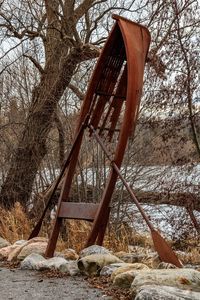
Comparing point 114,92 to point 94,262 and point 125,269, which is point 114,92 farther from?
point 125,269

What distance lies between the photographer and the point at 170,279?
421cm

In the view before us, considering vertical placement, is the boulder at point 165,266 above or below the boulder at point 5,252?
above

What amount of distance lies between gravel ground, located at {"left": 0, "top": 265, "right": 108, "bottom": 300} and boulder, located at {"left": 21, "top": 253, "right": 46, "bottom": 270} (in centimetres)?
20

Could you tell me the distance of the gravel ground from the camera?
4.50 meters

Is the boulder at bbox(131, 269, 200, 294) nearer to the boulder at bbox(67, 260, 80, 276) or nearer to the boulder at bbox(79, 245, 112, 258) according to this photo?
the boulder at bbox(67, 260, 80, 276)

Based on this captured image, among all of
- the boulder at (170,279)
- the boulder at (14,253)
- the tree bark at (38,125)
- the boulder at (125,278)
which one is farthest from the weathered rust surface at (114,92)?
the tree bark at (38,125)

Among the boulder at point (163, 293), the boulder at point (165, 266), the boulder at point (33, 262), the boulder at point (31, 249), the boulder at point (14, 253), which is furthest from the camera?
the boulder at point (14, 253)

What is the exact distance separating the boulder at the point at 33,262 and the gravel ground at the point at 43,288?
0.66ft

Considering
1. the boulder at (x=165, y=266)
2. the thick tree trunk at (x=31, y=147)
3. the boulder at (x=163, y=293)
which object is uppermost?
the thick tree trunk at (x=31, y=147)

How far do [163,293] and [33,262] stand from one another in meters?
2.67

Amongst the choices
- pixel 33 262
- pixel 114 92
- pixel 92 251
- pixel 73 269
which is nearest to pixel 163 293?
pixel 73 269

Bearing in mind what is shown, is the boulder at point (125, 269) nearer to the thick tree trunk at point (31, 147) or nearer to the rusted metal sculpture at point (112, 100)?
the rusted metal sculpture at point (112, 100)

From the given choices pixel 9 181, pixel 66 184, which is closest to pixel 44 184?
pixel 9 181

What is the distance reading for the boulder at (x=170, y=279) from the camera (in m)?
4.17
